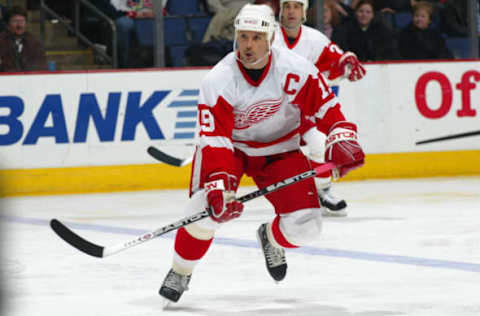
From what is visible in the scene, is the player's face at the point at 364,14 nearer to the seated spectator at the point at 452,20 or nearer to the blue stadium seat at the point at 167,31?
the seated spectator at the point at 452,20

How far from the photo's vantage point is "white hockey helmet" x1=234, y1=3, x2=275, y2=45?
3.18m

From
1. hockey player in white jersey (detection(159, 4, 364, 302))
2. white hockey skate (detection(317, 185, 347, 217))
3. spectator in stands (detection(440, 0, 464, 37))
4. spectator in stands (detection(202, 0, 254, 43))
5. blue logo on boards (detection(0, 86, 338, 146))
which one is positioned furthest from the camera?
spectator in stands (detection(440, 0, 464, 37))

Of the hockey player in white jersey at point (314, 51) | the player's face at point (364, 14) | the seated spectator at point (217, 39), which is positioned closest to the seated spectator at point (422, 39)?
the player's face at point (364, 14)

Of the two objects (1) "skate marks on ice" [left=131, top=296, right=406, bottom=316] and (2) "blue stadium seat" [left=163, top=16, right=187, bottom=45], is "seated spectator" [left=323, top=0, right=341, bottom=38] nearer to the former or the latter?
(2) "blue stadium seat" [left=163, top=16, right=187, bottom=45]

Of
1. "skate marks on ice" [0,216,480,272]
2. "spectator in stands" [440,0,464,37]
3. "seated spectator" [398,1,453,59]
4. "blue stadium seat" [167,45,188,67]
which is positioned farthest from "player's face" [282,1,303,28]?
"spectator in stands" [440,0,464,37]

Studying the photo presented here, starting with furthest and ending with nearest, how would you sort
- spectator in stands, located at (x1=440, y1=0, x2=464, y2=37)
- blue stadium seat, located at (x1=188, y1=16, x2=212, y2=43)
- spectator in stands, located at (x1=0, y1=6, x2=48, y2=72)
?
1. spectator in stands, located at (x1=440, y1=0, x2=464, y2=37)
2. blue stadium seat, located at (x1=188, y1=16, x2=212, y2=43)
3. spectator in stands, located at (x1=0, y1=6, x2=48, y2=72)

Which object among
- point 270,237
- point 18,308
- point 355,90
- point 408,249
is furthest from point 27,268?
point 355,90

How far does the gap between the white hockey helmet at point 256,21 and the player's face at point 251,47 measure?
2cm

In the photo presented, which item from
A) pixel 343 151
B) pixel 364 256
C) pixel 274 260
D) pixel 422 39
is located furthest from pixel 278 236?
pixel 422 39

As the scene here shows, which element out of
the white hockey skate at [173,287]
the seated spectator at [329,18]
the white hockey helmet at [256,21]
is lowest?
the white hockey skate at [173,287]

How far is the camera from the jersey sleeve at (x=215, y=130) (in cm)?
313

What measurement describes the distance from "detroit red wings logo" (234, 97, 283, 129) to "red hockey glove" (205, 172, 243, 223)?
24 centimetres

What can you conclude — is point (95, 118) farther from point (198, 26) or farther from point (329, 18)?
point (329, 18)

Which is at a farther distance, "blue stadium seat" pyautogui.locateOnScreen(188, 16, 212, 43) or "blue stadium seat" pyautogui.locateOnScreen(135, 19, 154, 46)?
"blue stadium seat" pyautogui.locateOnScreen(188, 16, 212, 43)
